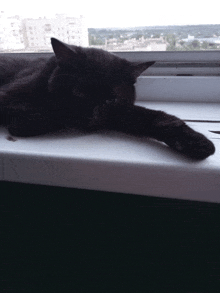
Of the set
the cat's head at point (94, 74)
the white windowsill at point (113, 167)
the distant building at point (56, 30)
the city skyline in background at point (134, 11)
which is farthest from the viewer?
the distant building at point (56, 30)

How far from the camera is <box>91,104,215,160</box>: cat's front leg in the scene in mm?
424

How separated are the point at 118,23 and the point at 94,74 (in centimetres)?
38

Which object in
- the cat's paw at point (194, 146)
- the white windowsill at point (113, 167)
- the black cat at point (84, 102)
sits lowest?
the white windowsill at point (113, 167)

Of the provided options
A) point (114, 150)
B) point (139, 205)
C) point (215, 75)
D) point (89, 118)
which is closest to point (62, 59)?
point (89, 118)

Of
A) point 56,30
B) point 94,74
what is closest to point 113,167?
A: point 94,74

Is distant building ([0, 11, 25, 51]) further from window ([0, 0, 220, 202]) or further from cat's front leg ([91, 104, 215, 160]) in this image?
cat's front leg ([91, 104, 215, 160])

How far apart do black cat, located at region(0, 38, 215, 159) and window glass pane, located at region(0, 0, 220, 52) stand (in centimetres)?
27

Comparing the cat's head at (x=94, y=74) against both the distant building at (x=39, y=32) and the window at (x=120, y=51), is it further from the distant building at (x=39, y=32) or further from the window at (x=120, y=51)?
the distant building at (x=39, y=32)

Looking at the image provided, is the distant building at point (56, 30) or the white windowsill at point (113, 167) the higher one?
the distant building at point (56, 30)

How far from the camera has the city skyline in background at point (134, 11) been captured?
81 cm

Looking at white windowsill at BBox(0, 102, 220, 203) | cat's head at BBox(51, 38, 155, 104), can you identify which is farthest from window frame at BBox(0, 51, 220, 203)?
cat's head at BBox(51, 38, 155, 104)

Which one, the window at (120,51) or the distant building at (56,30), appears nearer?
the window at (120,51)

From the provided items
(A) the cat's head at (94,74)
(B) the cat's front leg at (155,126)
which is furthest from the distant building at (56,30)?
(B) the cat's front leg at (155,126)

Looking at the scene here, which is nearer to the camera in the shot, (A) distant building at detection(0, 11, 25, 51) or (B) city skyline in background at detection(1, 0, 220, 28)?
(B) city skyline in background at detection(1, 0, 220, 28)
